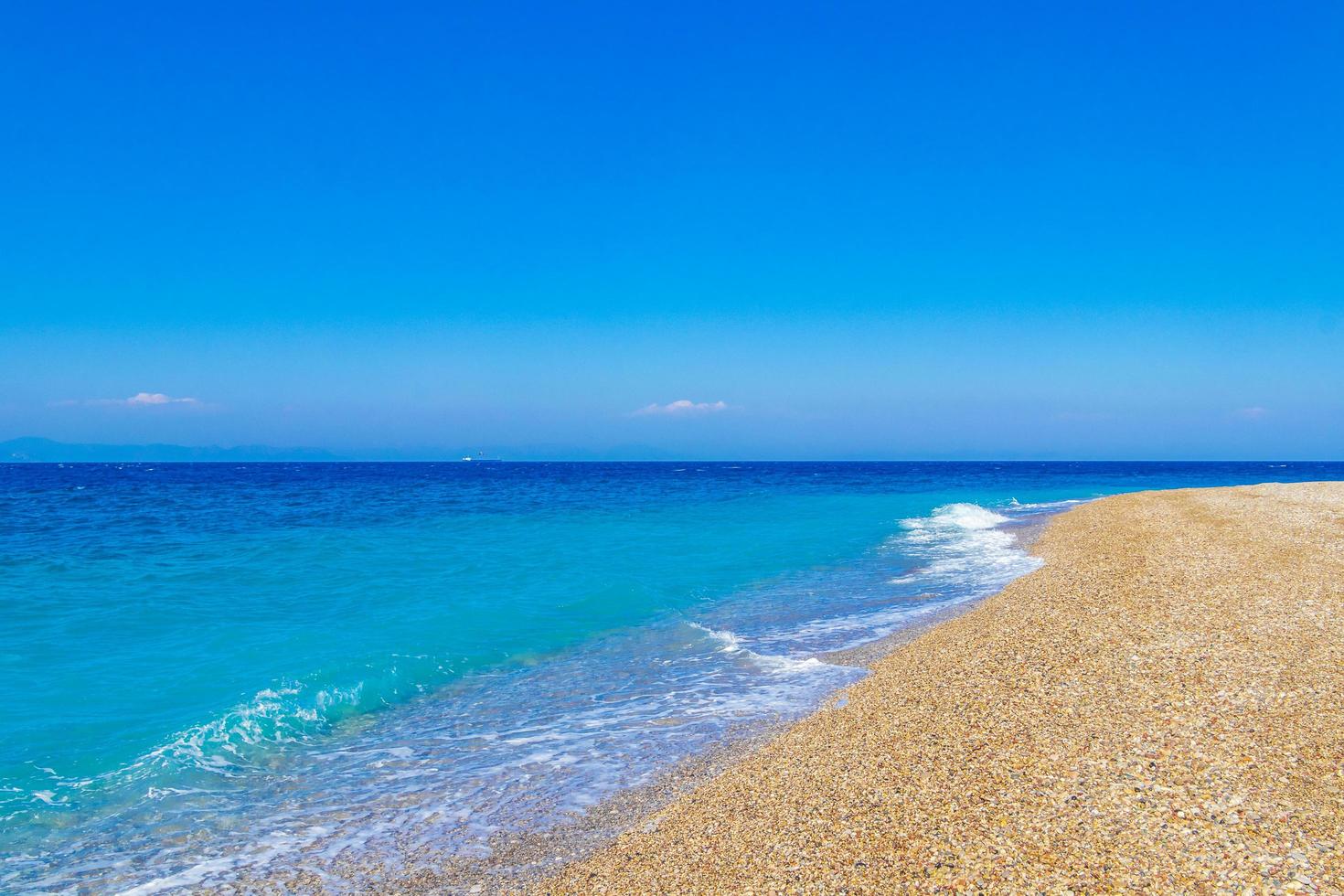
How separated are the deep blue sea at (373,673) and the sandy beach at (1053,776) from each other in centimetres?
135

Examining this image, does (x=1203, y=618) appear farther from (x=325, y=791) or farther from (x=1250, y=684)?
(x=325, y=791)

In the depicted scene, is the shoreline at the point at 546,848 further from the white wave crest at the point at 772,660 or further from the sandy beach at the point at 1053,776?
the white wave crest at the point at 772,660

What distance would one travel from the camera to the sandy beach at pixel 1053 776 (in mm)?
4262

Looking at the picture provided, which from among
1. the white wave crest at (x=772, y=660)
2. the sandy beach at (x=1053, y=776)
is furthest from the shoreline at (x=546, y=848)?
the white wave crest at (x=772, y=660)

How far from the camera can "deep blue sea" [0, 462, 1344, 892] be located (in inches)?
243

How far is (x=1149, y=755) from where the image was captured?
5555 mm

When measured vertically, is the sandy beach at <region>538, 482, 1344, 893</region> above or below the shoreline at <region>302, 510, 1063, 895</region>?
above

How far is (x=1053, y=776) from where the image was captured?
5.34m

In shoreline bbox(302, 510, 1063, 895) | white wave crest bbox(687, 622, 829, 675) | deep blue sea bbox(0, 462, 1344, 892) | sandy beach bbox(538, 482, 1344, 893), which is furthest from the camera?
white wave crest bbox(687, 622, 829, 675)

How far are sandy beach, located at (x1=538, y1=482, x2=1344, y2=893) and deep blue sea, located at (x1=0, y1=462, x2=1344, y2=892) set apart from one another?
4.43 feet

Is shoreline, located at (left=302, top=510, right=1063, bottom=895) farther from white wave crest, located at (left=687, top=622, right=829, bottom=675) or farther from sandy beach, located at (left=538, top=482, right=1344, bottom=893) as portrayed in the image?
white wave crest, located at (left=687, top=622, right=829, bottom=675)

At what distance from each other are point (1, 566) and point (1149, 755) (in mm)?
23513

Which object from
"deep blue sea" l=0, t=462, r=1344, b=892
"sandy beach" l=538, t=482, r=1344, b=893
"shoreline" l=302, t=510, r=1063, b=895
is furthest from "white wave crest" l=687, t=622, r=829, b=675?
"shoreline" l=302, t=510, r=1063, b=895

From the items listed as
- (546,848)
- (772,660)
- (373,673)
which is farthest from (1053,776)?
(373,673)
